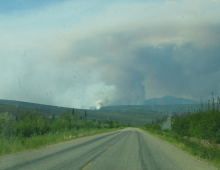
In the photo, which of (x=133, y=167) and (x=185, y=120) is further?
(x=185, y=120)

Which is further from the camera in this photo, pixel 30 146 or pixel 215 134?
pixel 215 134

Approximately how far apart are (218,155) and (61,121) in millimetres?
38093

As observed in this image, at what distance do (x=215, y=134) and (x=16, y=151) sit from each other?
31.0 metres

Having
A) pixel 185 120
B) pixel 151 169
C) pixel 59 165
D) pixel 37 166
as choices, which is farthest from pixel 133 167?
pixel 185 120

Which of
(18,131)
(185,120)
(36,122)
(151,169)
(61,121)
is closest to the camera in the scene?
(151,169)

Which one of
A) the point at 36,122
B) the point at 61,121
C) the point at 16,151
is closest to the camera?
the point at 16,151

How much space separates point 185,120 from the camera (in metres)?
59.7

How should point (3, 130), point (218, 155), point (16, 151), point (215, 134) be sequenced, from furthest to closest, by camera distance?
point (215, 134) → point (3, 130) → point (16, 151) → point (218, 155)

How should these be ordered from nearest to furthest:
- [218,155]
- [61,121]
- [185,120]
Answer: [218,155] → [61,121] → [185,120]

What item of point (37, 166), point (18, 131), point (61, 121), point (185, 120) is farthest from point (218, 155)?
point (185, 120)

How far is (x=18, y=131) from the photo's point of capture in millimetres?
31156

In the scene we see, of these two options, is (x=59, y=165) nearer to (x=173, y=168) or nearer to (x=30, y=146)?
(x=173, y=168)

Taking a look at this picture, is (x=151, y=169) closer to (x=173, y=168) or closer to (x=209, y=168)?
(x=173, y=168)

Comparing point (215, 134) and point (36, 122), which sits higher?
point (36, 122)
